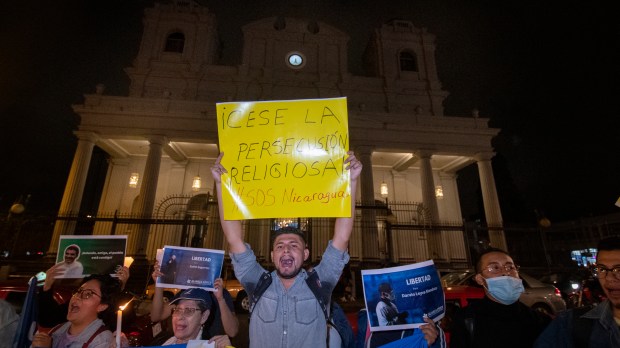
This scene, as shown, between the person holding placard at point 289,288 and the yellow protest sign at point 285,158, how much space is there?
8.6 inches

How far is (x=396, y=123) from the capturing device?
61.5 feet

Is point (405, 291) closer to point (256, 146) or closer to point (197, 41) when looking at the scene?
point (256, 146)

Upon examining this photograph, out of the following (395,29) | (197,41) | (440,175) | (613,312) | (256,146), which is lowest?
(613,312)

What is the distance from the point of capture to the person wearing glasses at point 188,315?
8.36 feet

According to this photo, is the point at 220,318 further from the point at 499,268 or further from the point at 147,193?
the point at 147,193

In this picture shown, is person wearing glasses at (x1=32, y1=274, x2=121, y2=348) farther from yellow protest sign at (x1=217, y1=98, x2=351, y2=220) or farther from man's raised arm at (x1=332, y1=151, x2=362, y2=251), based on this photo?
man's raised arm at (x1=332, y1=151, x2=362, y2=251)

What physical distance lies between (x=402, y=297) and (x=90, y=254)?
146 inches

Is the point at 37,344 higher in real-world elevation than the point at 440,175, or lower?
lower

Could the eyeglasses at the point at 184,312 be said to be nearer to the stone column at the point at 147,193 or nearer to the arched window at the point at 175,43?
the stone column at the point at 147,193

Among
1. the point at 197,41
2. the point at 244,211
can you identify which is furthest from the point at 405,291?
the point at 197,41

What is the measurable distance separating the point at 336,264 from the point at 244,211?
888 mm

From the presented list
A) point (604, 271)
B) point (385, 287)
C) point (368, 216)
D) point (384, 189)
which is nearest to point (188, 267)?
point (385, 287)

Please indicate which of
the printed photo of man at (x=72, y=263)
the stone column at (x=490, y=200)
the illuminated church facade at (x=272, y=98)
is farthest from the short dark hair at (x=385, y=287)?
the stone column at (x=490, y=200)

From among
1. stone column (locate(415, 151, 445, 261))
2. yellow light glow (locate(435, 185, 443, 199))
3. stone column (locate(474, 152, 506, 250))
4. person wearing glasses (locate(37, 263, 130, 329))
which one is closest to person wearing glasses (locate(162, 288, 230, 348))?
person wearing glasses (locate(37, 263, 130, 329))
